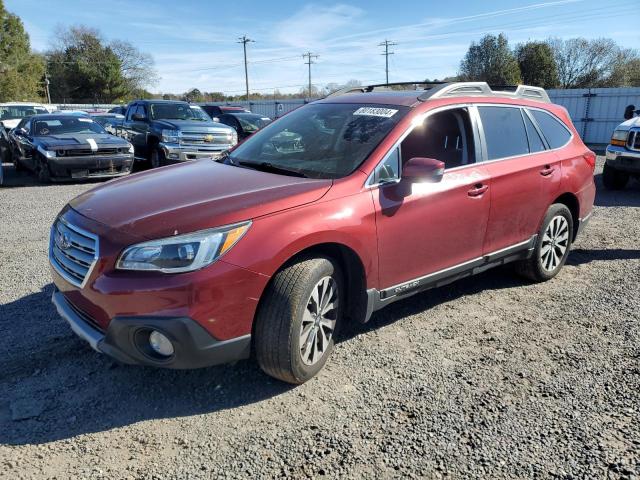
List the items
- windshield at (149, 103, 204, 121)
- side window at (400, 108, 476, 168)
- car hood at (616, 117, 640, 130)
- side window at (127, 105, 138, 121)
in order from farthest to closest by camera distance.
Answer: side window at (127, 105, 138, 121) → windshield at (149, 103, 204, 121) → car hood at (616, 117, 640, 130) → side window at (400, 108, 476, 168)

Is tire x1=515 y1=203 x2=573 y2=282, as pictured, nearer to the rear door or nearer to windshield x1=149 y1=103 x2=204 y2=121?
the rear door

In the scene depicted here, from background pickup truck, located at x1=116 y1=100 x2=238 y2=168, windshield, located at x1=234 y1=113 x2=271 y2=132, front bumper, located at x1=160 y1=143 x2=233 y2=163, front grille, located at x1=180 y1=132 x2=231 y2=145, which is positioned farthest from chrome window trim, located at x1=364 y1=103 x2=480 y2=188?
windshield, located at x1=234 y1=113 x2=271 y2=132

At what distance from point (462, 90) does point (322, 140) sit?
128cm

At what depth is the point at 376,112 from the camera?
3.81 meters

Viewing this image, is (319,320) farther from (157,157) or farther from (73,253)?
(157,157)

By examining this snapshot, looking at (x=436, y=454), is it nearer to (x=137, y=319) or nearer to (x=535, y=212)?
(x=137, y=319)

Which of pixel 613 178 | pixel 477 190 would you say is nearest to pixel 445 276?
pixel 477 190

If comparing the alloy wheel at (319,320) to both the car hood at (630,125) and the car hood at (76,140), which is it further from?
the car hood at (76,140)

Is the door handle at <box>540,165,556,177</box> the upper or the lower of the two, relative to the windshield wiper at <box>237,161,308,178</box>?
lower

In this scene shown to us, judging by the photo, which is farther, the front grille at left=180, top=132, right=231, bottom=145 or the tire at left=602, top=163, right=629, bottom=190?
the front grille at left=180, top=132, right=231, bottom=145

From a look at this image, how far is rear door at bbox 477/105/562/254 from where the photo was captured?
4160 millimetres

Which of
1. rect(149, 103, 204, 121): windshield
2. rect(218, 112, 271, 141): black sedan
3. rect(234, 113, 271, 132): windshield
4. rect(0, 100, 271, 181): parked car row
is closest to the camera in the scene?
rect(0, 100, 271, 181): parked car row

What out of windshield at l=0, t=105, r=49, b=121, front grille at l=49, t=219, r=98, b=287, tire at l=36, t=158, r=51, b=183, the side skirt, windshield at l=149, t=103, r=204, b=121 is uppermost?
windshield at l=0, t=105, r=49, b=121

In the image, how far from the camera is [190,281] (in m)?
2.56
